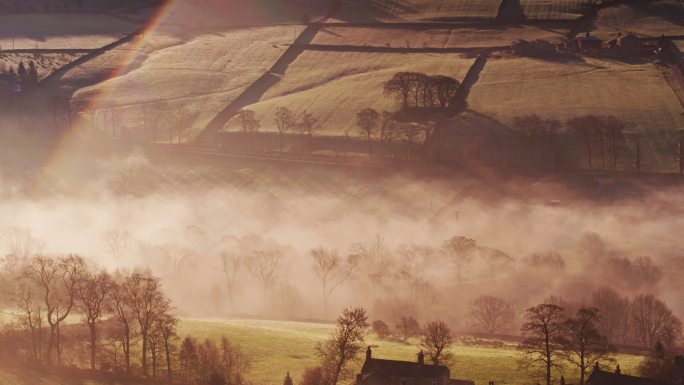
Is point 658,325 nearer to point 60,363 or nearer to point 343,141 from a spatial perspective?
point 60,363

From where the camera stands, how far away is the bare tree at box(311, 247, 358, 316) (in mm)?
132625

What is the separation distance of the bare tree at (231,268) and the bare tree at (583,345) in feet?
146

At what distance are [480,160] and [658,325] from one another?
6187 centimetres

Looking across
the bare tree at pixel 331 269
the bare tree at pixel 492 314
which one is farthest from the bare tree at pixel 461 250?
the bare tree at pixel 492 314

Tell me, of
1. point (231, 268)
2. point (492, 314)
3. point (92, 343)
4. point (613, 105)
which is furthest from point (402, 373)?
point (613, 105)

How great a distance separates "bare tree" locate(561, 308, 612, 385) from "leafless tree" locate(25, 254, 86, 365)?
42.3 m

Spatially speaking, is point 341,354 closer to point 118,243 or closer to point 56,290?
point 56,290

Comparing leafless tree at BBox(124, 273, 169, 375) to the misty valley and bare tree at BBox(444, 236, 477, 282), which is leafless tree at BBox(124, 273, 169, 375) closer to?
the misty valley

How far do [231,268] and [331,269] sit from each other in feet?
40.4

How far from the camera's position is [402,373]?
9038 cm

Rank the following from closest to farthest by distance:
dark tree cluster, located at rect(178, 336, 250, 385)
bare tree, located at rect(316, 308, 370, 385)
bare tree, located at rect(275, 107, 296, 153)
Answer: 1. bare tree, located at rect(316, 308, 370, 385)
2. dark tree cluster, located at rect(178, 336, 250, 385)
3. bare tree, located at rect(275, 107, 296, 153)

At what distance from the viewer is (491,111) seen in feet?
623

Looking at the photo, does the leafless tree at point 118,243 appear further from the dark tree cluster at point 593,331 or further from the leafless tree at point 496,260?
the dark tree cluster at point 593,331

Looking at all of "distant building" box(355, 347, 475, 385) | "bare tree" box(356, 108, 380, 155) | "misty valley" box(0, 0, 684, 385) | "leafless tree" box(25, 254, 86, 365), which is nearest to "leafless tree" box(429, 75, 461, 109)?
"misty valley" box(0, 0, 684, 385)
